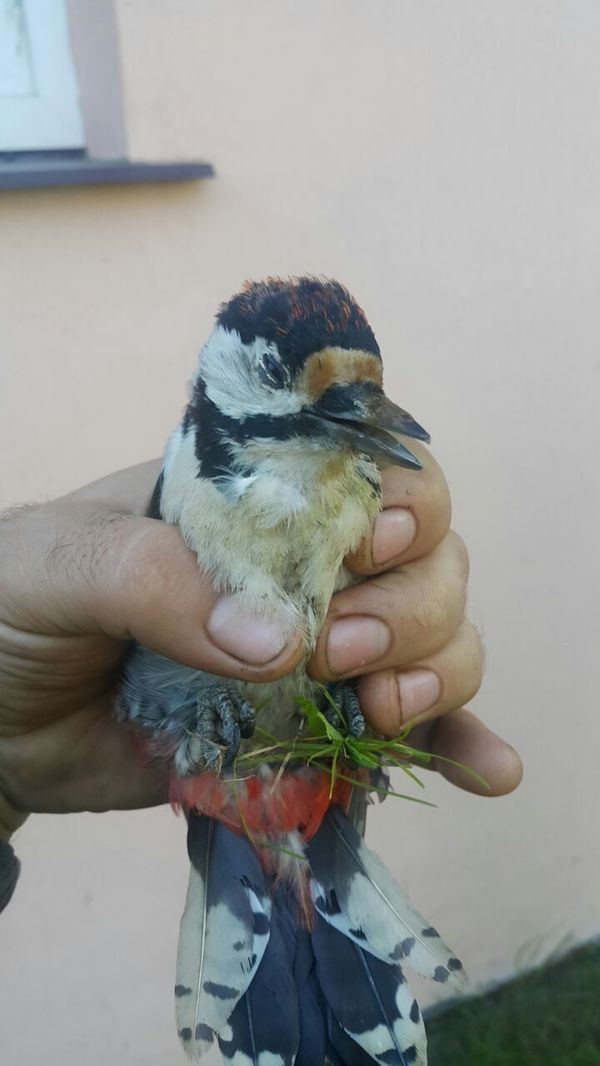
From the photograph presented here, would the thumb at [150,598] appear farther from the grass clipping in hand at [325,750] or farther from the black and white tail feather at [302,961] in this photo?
the black and white tail feather at [302,961]

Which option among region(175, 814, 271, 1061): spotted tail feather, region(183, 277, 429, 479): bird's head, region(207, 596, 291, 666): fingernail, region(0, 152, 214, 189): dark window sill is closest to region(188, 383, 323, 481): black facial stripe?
region(183, 277, 429, 479): bird's head

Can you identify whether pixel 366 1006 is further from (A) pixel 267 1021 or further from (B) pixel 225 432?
(B) pixel 225 432

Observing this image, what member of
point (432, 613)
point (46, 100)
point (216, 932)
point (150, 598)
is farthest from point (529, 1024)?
point (46, 100)

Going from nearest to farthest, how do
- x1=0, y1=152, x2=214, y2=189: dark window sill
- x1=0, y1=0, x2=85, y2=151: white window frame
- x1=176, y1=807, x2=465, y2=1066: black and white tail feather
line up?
x1=176, y1=807, x2=465, y2=1066: black and white tail feather
x1=0, y1=152, x2=214, y2=189: dark window sill
x1=0, y1=0, x2=85, y2=151: white window frame

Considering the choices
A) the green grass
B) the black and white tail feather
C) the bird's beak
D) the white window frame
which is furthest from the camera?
the green grass

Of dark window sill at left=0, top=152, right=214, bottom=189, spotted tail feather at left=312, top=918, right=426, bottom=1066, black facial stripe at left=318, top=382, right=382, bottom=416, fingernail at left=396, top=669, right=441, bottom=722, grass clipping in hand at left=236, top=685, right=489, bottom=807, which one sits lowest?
spotted tail feather at left=312, top=918, right=426, bottom=1066

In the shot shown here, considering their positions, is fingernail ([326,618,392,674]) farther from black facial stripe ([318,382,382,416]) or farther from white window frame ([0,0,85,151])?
white window frame ([0,0,85,151])

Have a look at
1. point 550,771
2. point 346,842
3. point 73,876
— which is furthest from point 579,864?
point 346,842
